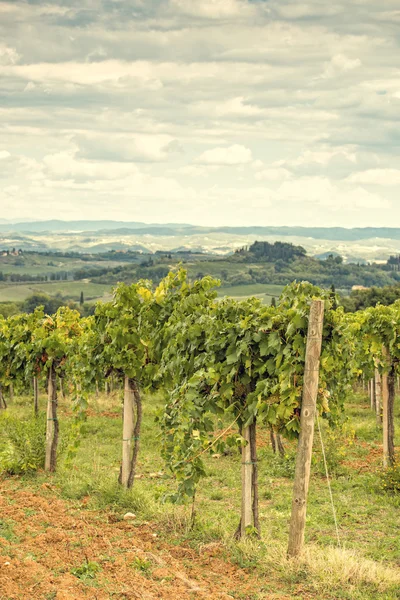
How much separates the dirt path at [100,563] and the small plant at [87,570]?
0.02 meters

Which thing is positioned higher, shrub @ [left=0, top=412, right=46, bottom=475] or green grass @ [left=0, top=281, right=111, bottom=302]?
shrub @ [left=0, top=412, right=46, bottom=475]

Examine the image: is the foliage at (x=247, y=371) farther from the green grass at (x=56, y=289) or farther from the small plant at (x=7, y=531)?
the green grass at (x=56, y=289)

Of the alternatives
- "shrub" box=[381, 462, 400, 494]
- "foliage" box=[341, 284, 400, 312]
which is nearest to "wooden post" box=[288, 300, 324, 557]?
"shrub" box=[381, 462, 400, 494]

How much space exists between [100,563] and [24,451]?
19.8 ft

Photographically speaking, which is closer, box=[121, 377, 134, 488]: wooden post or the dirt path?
the dirt path

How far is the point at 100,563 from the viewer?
7559 millimetres

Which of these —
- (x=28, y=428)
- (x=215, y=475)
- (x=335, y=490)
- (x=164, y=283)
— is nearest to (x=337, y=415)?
(x=164, y=283)

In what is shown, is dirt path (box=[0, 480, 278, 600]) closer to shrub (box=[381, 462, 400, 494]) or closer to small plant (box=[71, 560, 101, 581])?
small plant (box=[71, 560, 101, 581])

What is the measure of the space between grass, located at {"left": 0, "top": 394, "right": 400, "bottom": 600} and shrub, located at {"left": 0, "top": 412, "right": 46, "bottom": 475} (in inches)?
13.2

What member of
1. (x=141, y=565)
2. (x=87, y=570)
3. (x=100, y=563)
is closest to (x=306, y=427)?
(x=141, y=565)

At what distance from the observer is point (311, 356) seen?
26.0 feet

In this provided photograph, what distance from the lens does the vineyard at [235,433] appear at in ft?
26.3

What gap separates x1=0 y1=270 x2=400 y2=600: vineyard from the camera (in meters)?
8.03

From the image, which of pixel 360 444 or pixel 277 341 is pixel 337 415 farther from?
pixel 360 444
